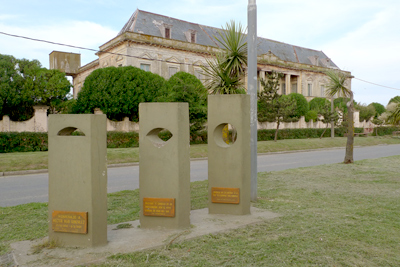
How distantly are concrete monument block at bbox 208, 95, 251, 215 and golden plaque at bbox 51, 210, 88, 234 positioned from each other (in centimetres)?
240

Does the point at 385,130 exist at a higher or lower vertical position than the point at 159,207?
higher

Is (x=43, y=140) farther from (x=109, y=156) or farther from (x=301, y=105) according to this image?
(x=301, y=105)

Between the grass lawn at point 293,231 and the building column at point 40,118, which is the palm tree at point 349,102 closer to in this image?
the grass lawn at point 293,231

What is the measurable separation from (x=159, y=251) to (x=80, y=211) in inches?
44.8

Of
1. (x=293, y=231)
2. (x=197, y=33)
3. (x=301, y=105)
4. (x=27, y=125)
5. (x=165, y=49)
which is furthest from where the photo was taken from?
(x=301, y=105)

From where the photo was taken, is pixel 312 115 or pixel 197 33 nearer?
pixel 197 33

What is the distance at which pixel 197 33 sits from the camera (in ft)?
147

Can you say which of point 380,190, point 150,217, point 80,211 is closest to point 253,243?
point 150,217

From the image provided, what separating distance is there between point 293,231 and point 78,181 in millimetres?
3006

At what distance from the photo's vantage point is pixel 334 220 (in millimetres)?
5461

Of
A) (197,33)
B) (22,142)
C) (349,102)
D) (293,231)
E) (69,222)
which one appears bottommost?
(293,231)

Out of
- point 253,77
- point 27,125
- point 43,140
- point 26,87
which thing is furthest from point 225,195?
point 26,87

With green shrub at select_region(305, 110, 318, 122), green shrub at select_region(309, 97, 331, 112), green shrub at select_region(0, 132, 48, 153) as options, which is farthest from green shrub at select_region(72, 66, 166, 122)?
green shrub at select_region(309, 97, 331, 112)

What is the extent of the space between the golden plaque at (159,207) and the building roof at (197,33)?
2531 cm
